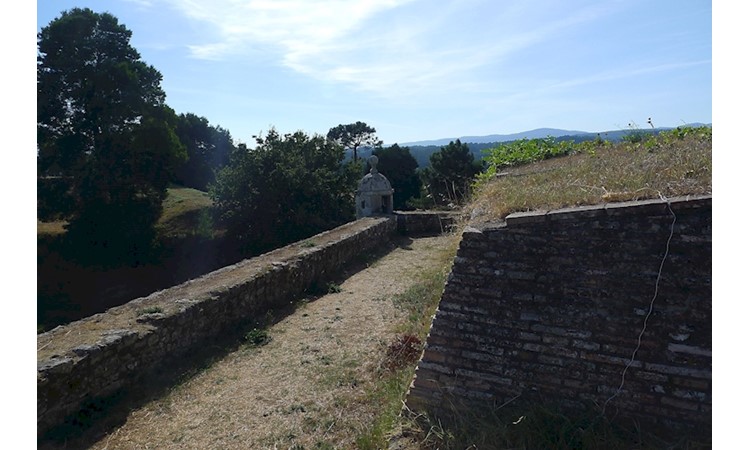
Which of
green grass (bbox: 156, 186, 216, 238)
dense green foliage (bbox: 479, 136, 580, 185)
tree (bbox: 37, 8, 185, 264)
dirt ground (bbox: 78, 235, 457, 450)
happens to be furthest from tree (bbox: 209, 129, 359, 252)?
dirt ground (bbox: 78, 235, 457, 450)

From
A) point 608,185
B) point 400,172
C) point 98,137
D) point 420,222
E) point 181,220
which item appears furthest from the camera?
point 400,172

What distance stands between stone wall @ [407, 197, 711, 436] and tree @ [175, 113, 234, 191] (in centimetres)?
3523

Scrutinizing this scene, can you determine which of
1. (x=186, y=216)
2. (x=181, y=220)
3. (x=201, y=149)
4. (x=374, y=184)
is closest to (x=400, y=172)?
(x=201, y=149)

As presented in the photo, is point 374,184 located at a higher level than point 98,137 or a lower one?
lower

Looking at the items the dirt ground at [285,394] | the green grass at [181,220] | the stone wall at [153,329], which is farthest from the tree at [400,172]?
the dirt ground at [285,394]

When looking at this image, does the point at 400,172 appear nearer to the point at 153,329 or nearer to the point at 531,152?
the point at 531,152

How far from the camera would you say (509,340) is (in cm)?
391

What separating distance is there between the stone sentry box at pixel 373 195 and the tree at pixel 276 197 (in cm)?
540

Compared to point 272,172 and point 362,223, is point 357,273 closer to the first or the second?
point 362,223

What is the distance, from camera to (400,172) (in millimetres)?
38594

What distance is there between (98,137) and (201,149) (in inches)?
749

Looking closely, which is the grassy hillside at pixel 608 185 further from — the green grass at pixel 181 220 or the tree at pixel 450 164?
the tree at pixel 450 164

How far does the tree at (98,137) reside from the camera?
69.9 ft

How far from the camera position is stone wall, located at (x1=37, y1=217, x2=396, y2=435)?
14.9 ft
